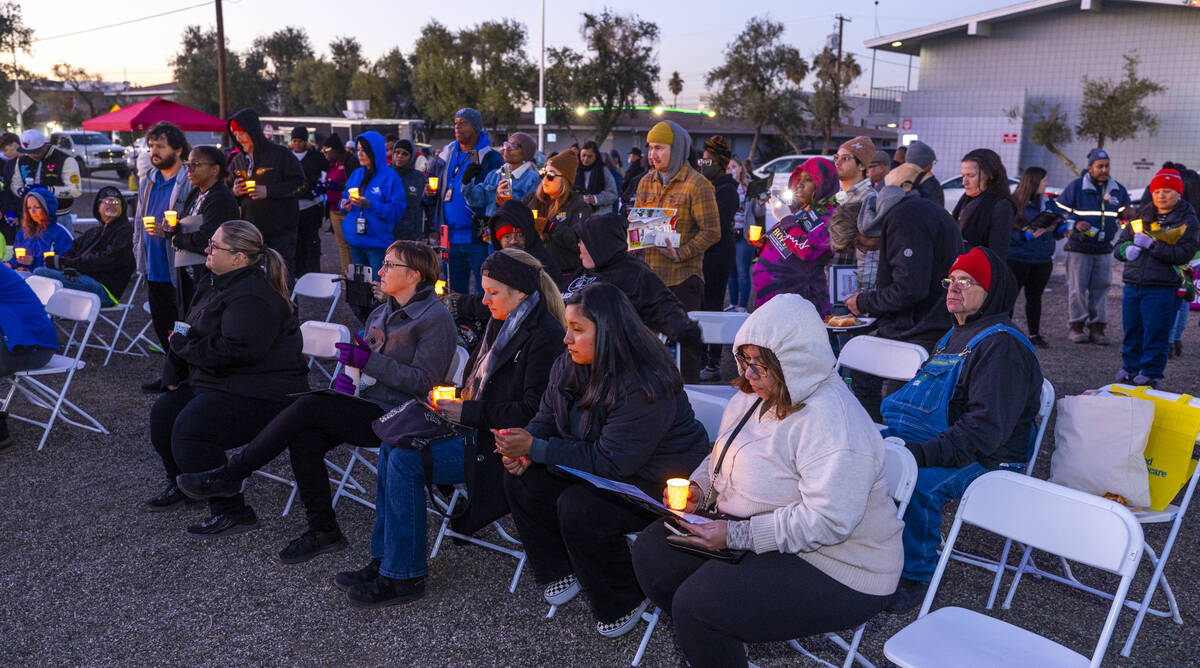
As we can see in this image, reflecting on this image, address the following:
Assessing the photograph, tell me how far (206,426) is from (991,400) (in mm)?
3302

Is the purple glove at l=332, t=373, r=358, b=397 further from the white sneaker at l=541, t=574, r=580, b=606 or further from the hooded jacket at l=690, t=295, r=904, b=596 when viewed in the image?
the hooded jacket at l=690, t=295, r=904, b=596

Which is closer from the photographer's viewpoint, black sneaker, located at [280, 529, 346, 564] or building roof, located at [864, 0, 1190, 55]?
black sneaker, located at [280, 529, 346, 564]

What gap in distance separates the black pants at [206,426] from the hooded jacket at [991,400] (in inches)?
114

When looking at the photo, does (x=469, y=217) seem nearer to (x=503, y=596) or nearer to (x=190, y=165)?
(x=190, y=165)

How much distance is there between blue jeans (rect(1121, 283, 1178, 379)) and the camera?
6.56 metres

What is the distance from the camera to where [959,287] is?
3480 mm

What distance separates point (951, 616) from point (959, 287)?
1.40 metres

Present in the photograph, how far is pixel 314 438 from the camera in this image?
385 centimetres

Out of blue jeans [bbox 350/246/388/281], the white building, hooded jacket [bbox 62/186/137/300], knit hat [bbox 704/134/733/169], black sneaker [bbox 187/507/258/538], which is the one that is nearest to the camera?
black sneaker [bbox 187/507/258/538]

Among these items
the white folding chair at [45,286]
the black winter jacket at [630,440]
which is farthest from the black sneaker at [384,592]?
the white folding chair at [45,286]

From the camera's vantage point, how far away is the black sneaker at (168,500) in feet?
14.6

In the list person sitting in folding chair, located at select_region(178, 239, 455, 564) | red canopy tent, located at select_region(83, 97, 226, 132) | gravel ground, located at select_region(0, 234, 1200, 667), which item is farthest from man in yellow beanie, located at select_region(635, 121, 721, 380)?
red canopy tent, located at select_region(83, 97, 226, 132)

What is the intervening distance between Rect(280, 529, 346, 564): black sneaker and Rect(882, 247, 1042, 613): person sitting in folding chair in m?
2.36

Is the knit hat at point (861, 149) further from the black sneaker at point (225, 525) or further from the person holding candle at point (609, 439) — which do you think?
the black sneaker at point (225, 525)
